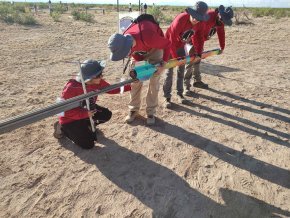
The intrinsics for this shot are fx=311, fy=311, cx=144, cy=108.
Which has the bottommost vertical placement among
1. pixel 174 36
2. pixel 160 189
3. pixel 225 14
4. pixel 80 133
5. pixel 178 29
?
pixel 160 189

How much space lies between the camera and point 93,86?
390 centimetres

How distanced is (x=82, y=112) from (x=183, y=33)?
2.07 meters

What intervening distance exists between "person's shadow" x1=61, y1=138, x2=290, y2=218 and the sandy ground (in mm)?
11

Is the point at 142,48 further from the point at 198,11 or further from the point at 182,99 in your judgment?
the point at 182,99

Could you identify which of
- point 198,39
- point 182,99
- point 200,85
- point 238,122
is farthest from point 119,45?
point 200,85

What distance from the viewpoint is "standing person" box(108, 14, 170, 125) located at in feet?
11.3

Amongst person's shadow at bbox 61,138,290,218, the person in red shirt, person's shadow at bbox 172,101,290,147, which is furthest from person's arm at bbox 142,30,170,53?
person's shadow at bbox 172,101,290,147


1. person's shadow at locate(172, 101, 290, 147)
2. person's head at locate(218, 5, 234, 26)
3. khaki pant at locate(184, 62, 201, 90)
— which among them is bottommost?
person's shadow at locate(172, 101, 290, 147)

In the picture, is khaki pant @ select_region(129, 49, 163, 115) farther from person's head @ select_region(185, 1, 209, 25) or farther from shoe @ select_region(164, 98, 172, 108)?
person's head @ select_region(185, 1, 209, 25)

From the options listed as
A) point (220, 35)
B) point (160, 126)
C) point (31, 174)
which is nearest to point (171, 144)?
point (160, 126)

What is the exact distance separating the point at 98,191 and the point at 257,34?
39.3 ft

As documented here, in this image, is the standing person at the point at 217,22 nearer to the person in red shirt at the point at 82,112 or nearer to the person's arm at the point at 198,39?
the person's arm at the point at 198,39

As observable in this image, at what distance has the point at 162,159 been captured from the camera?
3.93 metres

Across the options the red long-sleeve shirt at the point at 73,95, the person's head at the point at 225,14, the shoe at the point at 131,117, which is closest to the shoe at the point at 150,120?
the shoe at the point at 131,117
